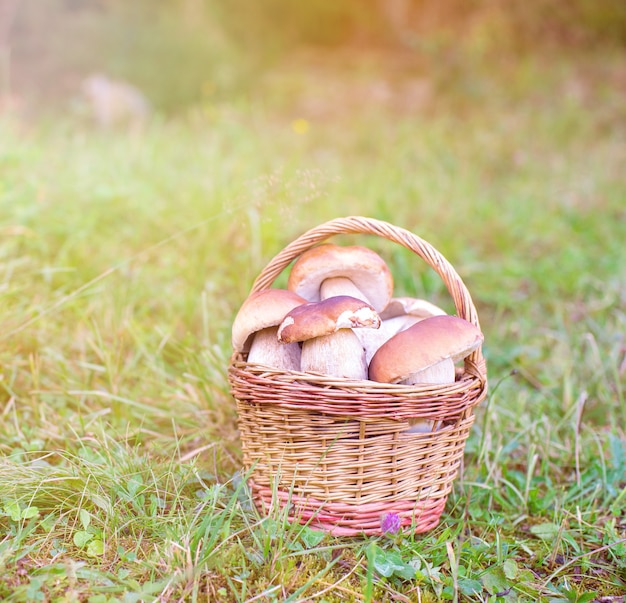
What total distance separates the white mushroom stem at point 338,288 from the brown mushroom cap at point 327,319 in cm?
21

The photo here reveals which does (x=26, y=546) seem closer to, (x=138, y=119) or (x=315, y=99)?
(x=138, y=119)

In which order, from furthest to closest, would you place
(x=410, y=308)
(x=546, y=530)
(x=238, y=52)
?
(x=238, y=52), (x=410, y=308), (x=546, y=530)

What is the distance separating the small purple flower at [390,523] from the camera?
5.43ft

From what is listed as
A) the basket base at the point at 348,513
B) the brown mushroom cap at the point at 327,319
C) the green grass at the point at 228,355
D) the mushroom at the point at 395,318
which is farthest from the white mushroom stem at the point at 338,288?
the basket base at the point at 348,513

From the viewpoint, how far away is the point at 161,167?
4156 millimetres

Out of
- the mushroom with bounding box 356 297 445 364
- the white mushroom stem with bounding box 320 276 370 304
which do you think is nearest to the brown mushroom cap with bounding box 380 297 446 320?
the mushroom with bounding box 356 297 445 364

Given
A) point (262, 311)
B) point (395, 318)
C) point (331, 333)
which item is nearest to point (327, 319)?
point (331, 333)

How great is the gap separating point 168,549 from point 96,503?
266 millimetres

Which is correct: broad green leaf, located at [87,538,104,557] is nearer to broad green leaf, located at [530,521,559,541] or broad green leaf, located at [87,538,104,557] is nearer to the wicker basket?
the wicker basket

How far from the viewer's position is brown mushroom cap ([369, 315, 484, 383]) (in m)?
1.54

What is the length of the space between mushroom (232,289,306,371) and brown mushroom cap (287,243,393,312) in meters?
0.10

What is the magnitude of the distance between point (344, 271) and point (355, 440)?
1.74ft

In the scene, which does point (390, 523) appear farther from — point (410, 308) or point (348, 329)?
point (410, 308)

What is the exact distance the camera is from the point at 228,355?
7.80 feet
